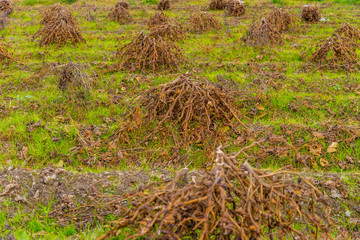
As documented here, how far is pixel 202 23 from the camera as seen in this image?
989 cm

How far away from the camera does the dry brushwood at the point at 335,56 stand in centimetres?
722

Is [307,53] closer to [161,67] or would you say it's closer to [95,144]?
[161,67]

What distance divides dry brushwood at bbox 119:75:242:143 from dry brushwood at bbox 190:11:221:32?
5.09m

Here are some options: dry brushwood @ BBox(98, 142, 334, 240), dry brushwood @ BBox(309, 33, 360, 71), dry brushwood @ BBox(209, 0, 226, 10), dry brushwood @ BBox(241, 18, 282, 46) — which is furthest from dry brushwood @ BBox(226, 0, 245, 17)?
dry brushwood @ BBox(98, 142, 334, 240)

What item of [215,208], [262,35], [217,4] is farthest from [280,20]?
[215,208]

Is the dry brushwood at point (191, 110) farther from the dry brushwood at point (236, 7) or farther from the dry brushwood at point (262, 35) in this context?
the dry brushwood at point (236, 7)

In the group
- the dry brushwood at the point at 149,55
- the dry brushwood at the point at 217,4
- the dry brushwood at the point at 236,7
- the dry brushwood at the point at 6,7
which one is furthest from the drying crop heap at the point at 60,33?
the dry brushwood at the point at 217,4

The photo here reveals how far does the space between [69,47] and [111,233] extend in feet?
23.2

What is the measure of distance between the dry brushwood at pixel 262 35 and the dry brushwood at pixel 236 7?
3424 millimetres

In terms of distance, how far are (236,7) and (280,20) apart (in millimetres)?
2558

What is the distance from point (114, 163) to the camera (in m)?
4.73

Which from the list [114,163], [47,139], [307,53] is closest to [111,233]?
[114,163]

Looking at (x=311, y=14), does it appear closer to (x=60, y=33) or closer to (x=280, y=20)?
(x=280, y=20)

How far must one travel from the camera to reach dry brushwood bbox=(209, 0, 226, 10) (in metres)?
12.8
